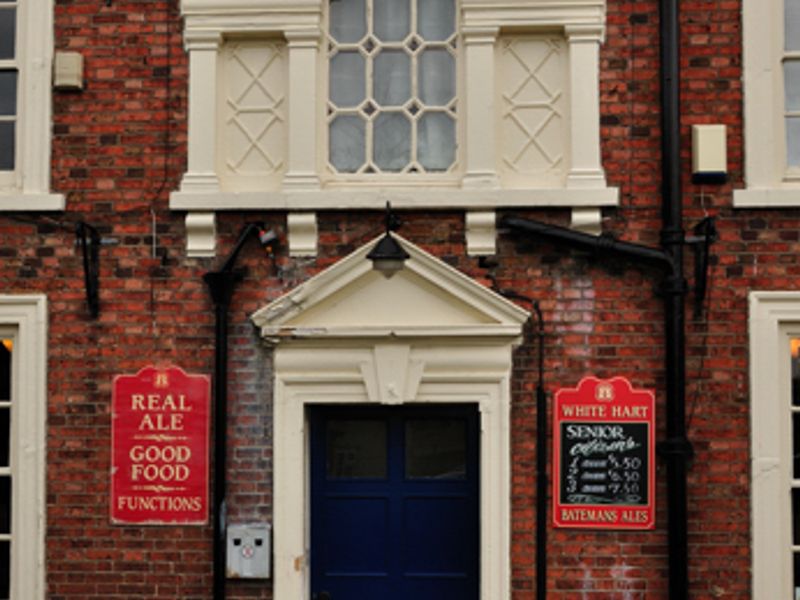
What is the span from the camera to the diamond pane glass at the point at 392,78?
7500mm

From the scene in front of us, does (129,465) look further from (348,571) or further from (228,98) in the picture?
(228,98)

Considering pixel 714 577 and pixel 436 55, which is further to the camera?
pixel 436 55

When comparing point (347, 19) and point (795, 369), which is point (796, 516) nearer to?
point (795, 369)

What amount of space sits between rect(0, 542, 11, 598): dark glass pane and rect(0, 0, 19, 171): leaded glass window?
98.9 inches

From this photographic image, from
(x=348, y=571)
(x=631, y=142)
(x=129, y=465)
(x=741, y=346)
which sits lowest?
(x=348, y=571)

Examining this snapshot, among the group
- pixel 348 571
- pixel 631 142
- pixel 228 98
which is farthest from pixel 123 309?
pixel 631 142

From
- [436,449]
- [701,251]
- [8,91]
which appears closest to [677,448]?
[701,251]

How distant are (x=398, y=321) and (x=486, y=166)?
1145mm

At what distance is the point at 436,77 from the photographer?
295 inches

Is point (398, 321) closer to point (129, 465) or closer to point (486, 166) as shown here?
point (486, 166)

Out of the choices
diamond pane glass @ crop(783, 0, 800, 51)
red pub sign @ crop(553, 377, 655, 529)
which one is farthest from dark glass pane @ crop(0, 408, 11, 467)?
diamond pane glass @ crop(783, 0, 800, 51)

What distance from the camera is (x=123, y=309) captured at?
24.1 feet

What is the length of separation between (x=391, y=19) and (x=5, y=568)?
442cm

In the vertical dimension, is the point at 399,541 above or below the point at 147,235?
below
